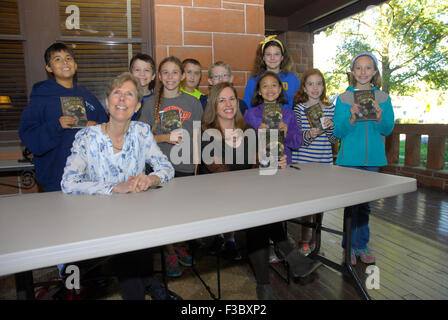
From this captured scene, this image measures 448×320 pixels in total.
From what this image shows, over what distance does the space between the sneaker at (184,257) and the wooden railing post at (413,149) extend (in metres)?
4.43

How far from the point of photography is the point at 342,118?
2.28 meters

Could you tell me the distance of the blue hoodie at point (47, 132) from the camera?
1.88 metres

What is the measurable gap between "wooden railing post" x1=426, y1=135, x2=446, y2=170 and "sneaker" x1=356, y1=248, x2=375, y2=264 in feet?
10.5

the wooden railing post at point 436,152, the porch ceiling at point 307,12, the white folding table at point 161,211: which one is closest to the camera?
the white folding table at point 161,211

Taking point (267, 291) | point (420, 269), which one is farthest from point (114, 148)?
point (420, 269)

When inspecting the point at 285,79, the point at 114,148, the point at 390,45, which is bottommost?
the point at 114,148

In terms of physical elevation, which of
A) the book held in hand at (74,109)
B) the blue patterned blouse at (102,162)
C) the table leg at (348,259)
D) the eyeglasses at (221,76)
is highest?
the eyeglasses at (221,76)

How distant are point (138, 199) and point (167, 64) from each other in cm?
129

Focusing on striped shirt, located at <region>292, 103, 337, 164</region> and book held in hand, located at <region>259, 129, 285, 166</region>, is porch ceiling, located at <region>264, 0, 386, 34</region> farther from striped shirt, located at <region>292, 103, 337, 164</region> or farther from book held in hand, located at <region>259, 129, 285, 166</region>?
book held in hand, located at <region>259, 129, 285, 166</region>

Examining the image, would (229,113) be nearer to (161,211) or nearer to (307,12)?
(161,211)

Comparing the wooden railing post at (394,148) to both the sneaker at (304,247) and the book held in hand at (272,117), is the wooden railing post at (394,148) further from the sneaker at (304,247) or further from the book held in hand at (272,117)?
the book held in hand at (272,117)

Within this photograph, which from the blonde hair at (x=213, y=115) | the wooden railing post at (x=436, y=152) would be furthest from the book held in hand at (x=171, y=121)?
the wooden railing post at (x=436, y=152)

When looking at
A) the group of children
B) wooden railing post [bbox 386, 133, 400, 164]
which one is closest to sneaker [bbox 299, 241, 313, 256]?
the group of children

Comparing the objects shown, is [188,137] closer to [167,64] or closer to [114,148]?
[167,64]
